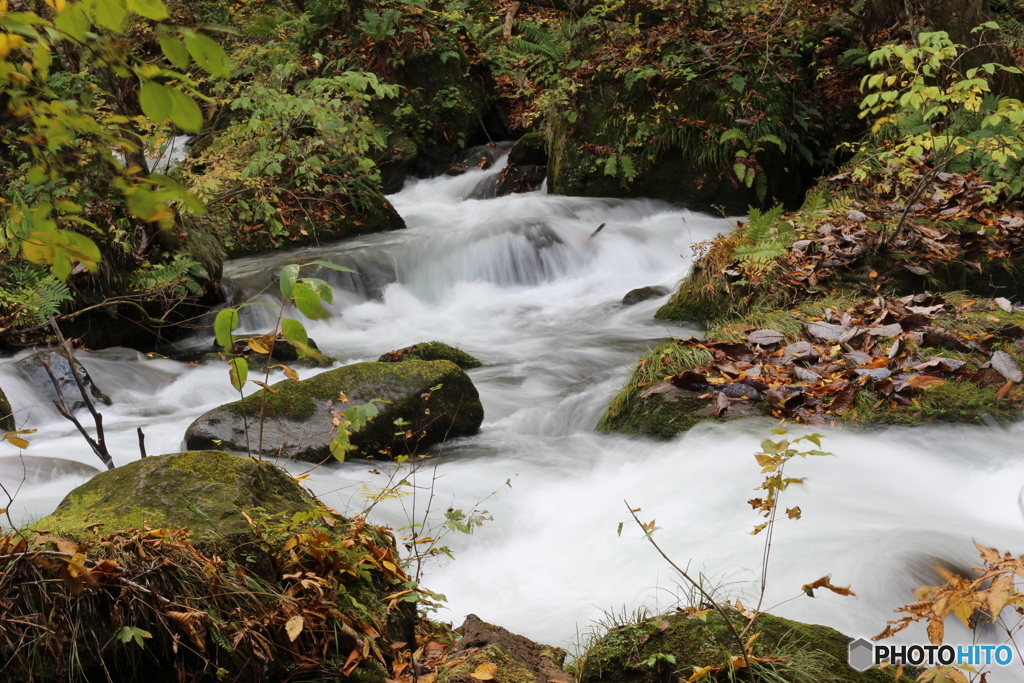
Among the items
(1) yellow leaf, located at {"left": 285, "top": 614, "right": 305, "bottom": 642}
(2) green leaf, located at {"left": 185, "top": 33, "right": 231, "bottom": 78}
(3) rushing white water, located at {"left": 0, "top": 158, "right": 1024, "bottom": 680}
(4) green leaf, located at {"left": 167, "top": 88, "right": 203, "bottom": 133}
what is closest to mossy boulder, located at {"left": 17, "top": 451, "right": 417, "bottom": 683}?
(1) yellow leaf, located at {"left": 285, "top": 614, "right": 305, "bottom": 642}

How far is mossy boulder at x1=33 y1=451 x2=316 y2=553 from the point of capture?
224 cm

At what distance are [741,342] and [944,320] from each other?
4.52 feet

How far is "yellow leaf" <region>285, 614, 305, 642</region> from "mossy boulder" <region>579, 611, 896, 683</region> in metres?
0.86

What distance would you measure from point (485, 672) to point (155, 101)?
68.2 inches

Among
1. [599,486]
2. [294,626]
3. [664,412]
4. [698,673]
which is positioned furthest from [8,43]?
[664,412]

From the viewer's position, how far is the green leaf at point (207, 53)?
133 cm

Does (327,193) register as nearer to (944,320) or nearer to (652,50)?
(652,50)

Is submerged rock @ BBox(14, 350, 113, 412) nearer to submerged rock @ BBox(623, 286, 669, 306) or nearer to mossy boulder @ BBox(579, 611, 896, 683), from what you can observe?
submerged rock @ BBox(623, 286, 669, 306)

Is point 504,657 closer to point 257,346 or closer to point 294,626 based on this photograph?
point 294,626

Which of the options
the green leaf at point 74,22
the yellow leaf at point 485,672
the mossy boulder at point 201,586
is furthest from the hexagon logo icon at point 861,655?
the green leaf at point 74,22

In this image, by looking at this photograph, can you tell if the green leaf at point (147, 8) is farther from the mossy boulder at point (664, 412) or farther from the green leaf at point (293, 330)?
the mossy boulder at point (664, 412)

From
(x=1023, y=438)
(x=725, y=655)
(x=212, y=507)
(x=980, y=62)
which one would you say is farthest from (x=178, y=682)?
(x=980, y=62)

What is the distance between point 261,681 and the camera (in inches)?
82.7

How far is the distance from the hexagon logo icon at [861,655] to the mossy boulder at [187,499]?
5.88 feet
